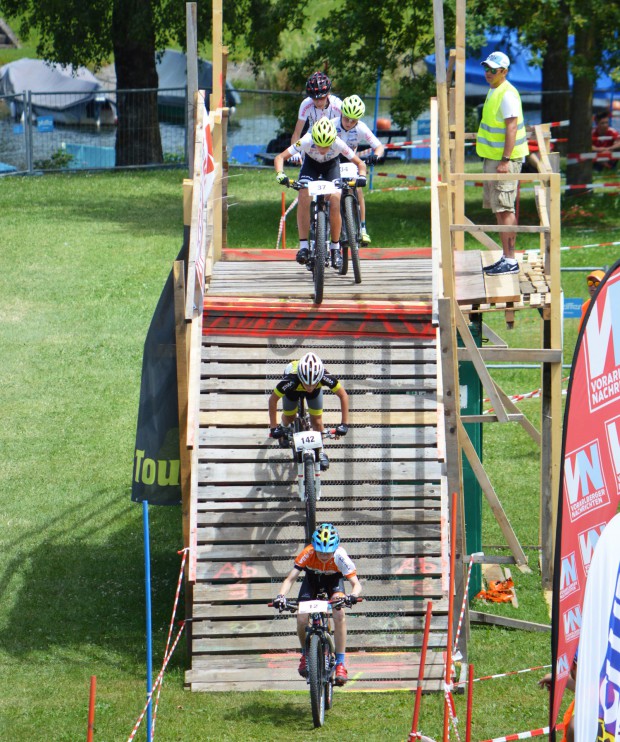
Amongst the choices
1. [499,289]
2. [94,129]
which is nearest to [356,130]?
[499,289]

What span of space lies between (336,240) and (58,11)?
2149 centimetres

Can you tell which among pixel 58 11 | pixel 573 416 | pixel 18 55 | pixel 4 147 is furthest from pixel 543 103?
pixel 18 55

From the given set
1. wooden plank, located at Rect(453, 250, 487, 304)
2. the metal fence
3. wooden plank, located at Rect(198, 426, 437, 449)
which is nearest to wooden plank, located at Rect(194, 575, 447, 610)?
wooden plank, located at Rect(198, 426, 437, 449)

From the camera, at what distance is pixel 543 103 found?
30.1 meters

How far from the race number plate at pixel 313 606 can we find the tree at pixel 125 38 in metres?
23.3

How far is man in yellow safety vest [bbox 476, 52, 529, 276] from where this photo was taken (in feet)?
42.3

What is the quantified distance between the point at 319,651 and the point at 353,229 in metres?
4.46

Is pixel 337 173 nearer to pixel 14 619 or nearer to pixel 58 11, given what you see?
pixel 14 619

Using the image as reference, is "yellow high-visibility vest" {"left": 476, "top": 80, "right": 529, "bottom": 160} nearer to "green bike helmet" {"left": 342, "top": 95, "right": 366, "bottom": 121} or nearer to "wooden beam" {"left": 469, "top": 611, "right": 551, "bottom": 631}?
"green bike helmet" {"left": 342, "top": 95, "right": 366, "bottom": 121}

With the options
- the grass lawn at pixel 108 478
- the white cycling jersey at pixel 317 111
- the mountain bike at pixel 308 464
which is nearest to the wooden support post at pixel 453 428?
the grass lawn at pixel 108 478

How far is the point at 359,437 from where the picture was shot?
11.4 metres

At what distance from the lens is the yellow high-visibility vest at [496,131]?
13.0 m

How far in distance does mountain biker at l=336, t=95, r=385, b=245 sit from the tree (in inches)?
733

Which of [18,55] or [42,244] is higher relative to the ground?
[18,55]
